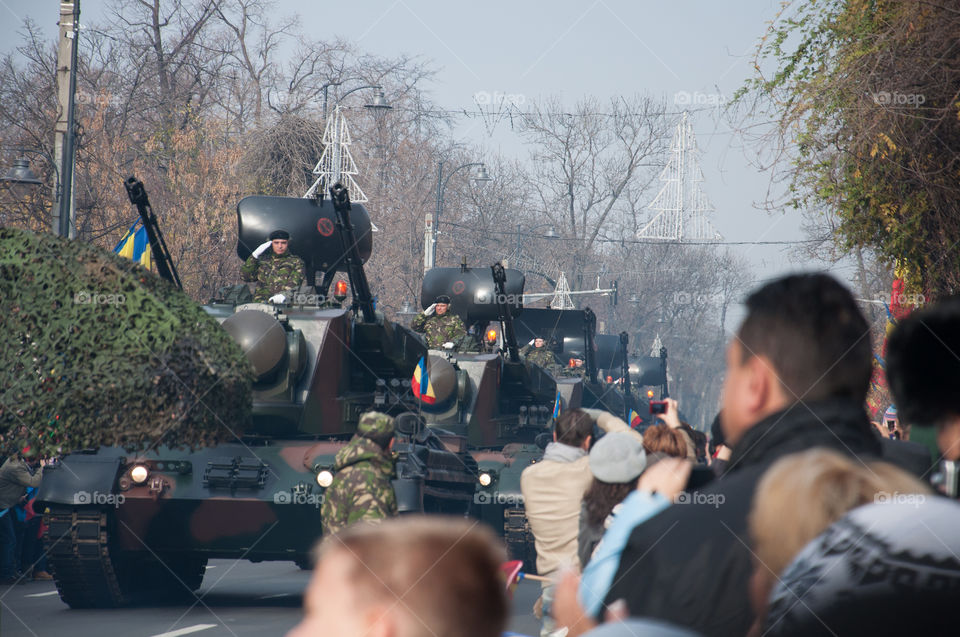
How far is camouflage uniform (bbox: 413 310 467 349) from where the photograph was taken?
54.0 feet

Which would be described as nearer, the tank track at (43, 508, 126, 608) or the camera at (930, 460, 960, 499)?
the camera at (930, 460, 960, 499)

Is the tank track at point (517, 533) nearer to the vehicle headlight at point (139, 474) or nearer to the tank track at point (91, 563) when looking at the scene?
the tank track at point (91, 563)

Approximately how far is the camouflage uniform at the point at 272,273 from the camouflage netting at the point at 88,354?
2.55 meters

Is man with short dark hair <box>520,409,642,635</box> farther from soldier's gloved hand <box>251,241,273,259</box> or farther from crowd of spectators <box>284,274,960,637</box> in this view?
soldier's gloved hand <box>251,241,273,259</box>

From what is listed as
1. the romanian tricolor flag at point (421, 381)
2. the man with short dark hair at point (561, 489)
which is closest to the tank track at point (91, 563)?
the romanian tricolor flag at point (421, 381)

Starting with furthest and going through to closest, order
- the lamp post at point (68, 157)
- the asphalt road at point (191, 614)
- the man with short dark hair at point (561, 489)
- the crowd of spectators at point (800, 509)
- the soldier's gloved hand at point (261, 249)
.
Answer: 1. the lamp post at point (68, 157)
2. the soldier's gloved hand at point (261, 249)
3. the asphalt road at point (191, 614)
4. the man with short dark hair at point (561, 489)
5. the crowd of spectators at point (800, 509)

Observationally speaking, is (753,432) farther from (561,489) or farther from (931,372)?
(561,489)

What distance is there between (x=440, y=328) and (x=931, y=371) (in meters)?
14.2

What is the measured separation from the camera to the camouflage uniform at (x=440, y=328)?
16.5m

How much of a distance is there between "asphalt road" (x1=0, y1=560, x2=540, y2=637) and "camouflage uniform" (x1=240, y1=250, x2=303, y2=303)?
9.46ft

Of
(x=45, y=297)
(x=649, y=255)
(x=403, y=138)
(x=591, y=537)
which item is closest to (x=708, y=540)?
(x=591, y=537)

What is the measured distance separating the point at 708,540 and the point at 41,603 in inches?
382

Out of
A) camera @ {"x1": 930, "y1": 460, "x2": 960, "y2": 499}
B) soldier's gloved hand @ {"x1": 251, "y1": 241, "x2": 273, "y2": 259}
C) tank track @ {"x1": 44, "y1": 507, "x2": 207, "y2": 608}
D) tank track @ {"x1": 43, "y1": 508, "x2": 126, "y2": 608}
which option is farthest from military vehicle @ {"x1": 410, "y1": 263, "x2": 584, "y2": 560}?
camera @ {"x1": 930, "y1": 460, "x2": 960, "y2": 499}

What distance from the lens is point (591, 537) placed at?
4.82 meters
